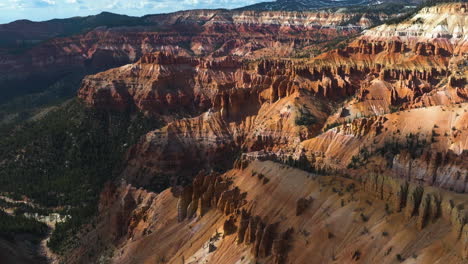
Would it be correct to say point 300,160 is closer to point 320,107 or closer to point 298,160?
point 298,160

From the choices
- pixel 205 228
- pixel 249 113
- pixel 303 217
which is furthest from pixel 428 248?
pixel 249 113

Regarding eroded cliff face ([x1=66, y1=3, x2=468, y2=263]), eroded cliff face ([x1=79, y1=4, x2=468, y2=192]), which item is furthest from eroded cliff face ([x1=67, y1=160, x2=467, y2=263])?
eroded cliff face ([x1=79, y1=4, x2=468, y2=192])

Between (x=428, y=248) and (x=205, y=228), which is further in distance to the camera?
(x=205, y=228)

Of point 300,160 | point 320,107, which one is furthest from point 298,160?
point 320,107

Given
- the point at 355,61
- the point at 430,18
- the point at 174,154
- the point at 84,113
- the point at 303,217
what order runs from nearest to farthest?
the point at 303,217 < the point at 174,154 < the point at 84,113 < the point at 355,61 < the point at 430,18

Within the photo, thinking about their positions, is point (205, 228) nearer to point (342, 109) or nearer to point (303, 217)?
point (303, 217)

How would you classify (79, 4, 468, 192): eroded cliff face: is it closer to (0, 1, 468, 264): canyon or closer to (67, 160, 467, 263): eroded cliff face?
(0, 1, 468, 264): canyon
